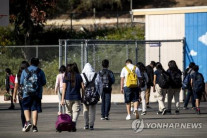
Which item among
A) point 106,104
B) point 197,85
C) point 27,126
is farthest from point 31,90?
point 197,85

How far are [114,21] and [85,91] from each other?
144ft

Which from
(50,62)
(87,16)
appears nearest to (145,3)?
(87,16)

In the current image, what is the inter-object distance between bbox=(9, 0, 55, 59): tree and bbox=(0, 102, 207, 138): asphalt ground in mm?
20323

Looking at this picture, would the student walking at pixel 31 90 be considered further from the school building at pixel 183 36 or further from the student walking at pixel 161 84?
the school building at pixel 183 36

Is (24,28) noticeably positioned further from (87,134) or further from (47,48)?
(87,134)

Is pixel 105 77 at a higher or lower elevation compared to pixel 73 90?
higher

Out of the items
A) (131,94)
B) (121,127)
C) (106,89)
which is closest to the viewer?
(121,127)

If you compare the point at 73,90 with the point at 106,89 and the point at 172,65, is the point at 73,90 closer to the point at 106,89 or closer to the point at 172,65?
the point at 106,89

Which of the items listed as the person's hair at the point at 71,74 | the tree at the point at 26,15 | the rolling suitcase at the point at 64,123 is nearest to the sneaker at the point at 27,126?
the rolling suitcase at the point at 64,123

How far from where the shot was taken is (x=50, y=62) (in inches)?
1490

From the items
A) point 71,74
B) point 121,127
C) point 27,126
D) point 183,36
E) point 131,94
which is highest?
point 183,36

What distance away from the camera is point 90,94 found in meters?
19.1

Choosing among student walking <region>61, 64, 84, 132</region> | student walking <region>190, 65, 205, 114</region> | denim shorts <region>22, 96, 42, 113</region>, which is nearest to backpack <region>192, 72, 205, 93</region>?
student walking <region>190, 65, 205, 114</region>

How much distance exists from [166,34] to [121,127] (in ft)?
54.1
